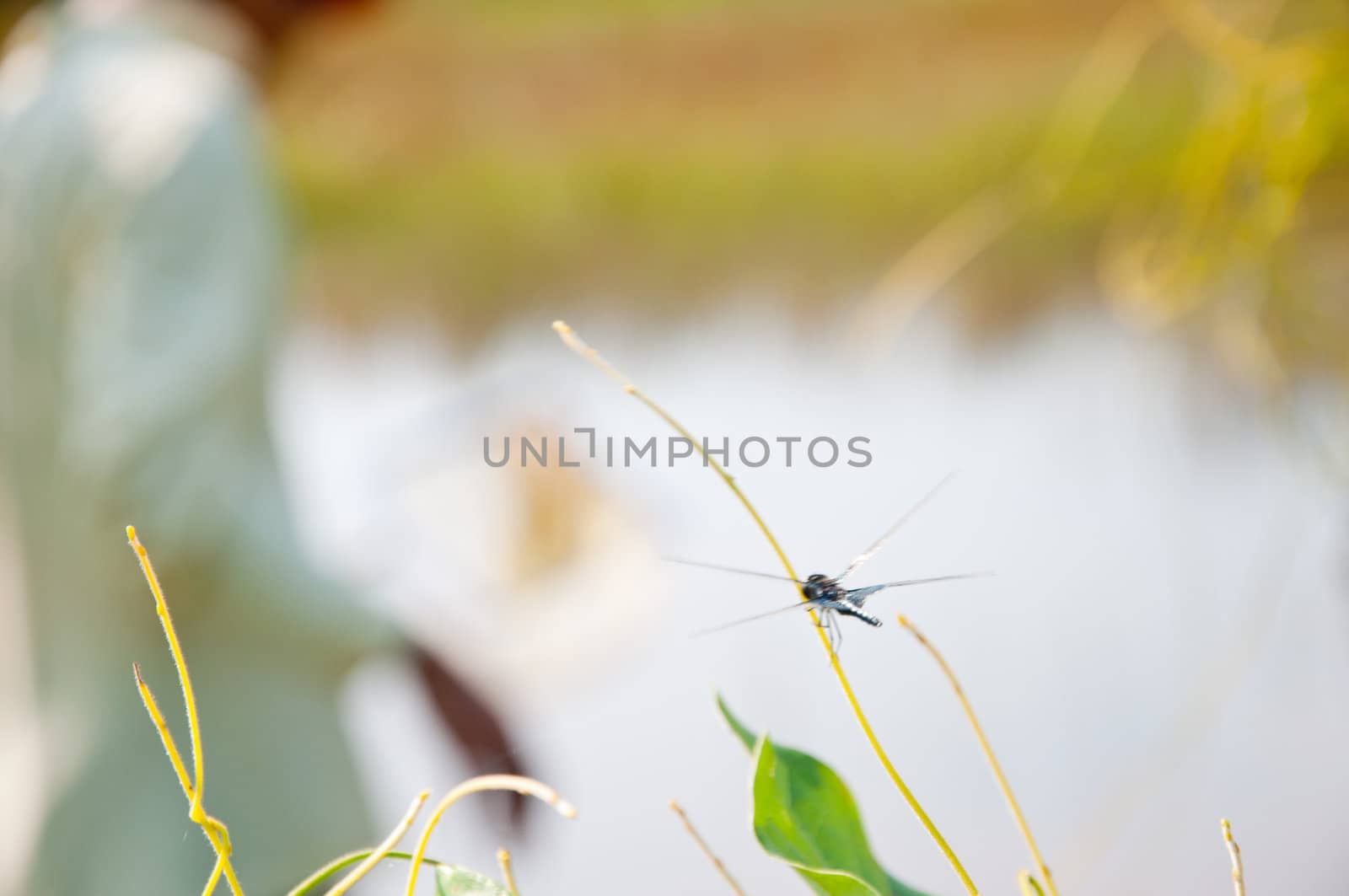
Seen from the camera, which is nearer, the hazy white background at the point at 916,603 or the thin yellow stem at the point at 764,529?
the thin yellow stem at the point at 764,529

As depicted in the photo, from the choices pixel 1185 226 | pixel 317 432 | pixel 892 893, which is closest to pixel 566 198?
pixel 317 432

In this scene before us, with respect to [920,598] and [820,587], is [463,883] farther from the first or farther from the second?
[920,598]

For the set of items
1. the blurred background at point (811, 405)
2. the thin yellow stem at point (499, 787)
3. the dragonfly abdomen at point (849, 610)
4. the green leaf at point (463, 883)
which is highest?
the blurred background at point (811, 405)

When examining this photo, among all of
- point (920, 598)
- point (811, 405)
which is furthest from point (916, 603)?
point (811, 405)

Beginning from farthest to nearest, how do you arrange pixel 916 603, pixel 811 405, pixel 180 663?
1. pixel 811 405
2. pixel 916 603
3. pixel 180 663

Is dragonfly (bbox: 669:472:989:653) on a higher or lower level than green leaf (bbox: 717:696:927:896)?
higher
